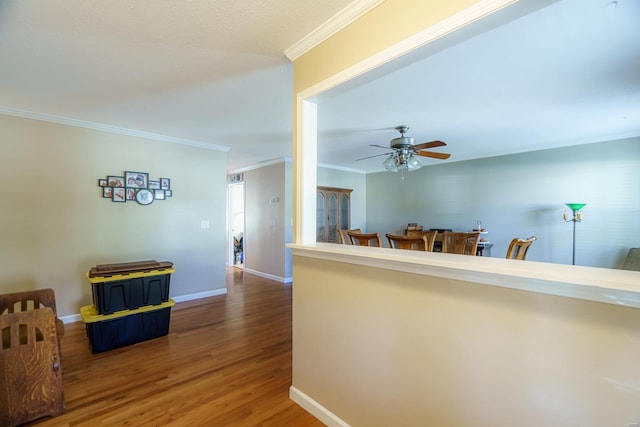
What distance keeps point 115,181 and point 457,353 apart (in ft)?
13.3

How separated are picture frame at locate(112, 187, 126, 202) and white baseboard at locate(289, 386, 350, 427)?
10.4ft

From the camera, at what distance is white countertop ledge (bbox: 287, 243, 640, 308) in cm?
81

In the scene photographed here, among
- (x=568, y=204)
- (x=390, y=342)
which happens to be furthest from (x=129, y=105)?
(x=568, y=204)

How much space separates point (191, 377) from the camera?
2.18 metres

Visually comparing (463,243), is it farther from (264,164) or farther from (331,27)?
(264,164)

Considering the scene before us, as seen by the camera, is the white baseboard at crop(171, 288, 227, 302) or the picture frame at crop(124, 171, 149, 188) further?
the white baseboard at crop(171, 288, 227, 302)

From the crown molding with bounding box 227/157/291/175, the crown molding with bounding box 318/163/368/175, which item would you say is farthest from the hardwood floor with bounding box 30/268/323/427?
the crown molding with bounding box 318/163/368/175

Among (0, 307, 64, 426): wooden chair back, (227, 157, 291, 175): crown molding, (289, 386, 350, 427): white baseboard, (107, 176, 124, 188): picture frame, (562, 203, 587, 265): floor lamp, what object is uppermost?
(227, 157, 291, 175): crown molding

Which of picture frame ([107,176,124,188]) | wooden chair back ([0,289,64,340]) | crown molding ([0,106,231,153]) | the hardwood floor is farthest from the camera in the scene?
picture frame ([107,176,124,188])

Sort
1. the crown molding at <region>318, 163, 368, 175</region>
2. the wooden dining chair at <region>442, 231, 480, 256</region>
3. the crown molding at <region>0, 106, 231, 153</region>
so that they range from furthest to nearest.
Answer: the crown molding at <region>318, 163, 368, 175</region>, the crown molding at <region>0, 106, 231, 153</region>, the wooden dining chair at <region>442, 231, 480, 256</region>

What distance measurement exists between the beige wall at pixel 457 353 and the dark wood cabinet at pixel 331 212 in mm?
3872

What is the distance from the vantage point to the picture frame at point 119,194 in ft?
11.4

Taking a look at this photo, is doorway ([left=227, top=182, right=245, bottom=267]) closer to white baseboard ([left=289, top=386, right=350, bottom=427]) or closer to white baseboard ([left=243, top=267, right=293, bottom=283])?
white baseboard ([left=243, top=267, right=293, bottom=283])

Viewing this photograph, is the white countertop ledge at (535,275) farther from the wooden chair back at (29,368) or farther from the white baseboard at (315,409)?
the wooden chair back at (29,368)
